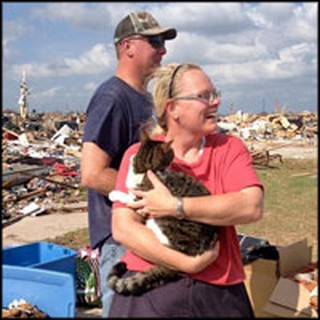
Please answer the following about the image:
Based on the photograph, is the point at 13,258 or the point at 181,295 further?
the point at 13,258

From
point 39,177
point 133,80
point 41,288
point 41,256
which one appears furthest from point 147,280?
point 39,177

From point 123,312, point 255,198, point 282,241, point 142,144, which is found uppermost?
point 142,144

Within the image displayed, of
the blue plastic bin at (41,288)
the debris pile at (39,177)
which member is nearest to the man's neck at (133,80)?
the blue plastic bin at (41,288)

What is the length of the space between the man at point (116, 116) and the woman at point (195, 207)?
35cm

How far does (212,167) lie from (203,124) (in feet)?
0.51

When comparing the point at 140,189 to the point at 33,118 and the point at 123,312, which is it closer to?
the point at 123,312

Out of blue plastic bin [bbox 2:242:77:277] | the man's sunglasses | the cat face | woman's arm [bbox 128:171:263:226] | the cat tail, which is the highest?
the man's sunglasses

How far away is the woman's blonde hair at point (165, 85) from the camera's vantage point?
1.96 m

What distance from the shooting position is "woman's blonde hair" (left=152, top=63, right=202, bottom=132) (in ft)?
6.42

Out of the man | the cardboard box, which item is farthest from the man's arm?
the cardboard box

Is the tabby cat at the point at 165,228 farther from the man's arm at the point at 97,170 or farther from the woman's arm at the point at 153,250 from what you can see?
the man's arm at the point at 97,170

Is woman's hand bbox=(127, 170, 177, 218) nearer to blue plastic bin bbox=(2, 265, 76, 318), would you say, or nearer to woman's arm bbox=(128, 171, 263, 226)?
woman's arm bbox=(128, 171, 263, 226)

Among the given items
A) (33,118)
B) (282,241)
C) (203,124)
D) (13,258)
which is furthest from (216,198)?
(33,118)

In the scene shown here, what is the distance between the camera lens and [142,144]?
2.00 m
